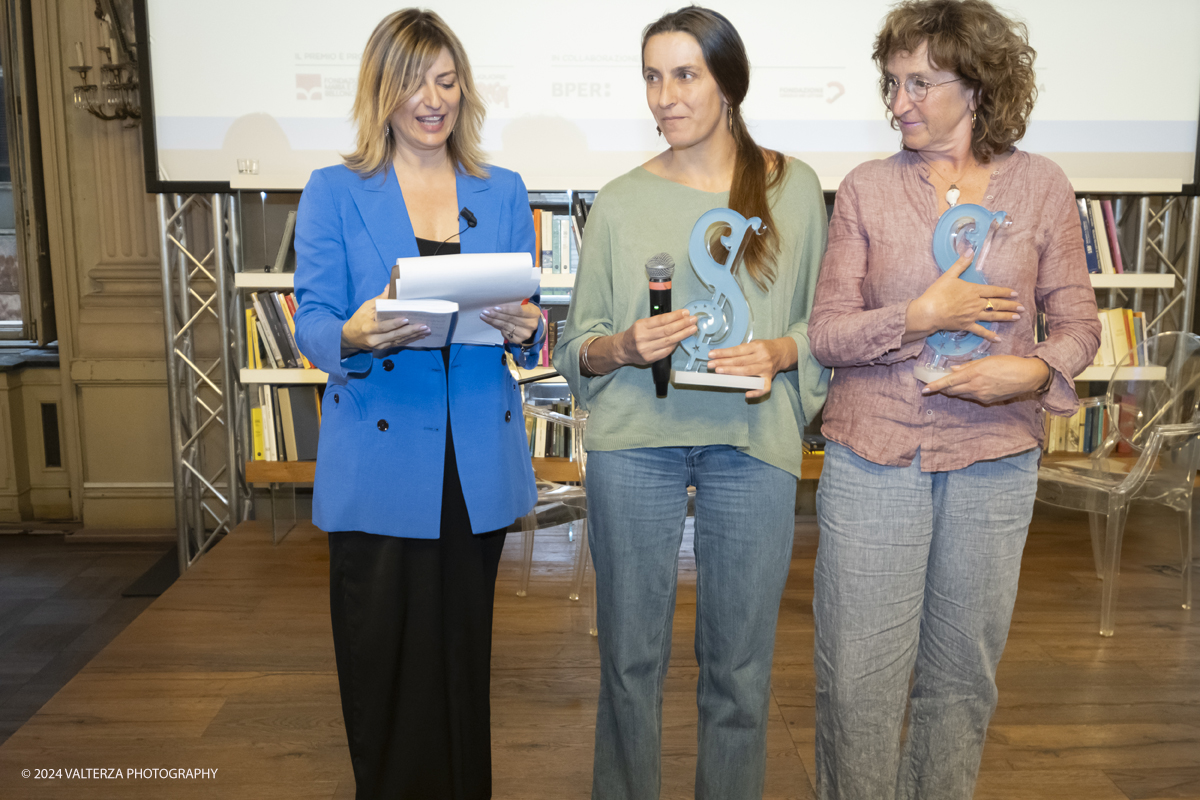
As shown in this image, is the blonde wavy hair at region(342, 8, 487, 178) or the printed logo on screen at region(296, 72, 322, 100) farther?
the printed logo on screen at region(296, 72, 322, 100)

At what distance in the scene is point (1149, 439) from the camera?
2914 millimetres

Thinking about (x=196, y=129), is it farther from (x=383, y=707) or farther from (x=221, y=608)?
(x=383, y=707)

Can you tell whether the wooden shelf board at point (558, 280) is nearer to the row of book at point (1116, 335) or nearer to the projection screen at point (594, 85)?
the projection screen at point (594, 85)

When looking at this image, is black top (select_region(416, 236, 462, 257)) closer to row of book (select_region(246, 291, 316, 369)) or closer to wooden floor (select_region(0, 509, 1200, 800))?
wooden floor (select_region(0, 509, 1200, 800))

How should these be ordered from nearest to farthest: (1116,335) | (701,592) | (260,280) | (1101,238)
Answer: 1. (701,592)
2. (260,280)
3. (1101,238)
4. (1116,335)

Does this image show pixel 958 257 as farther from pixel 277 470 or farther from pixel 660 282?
pixel 277 470

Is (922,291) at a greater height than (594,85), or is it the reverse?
(594,85)

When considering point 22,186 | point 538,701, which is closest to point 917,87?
point 538,701

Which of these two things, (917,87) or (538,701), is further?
(538,701)

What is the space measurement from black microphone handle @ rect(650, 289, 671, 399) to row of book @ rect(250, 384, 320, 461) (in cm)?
261

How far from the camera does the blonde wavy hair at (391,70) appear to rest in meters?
1.48

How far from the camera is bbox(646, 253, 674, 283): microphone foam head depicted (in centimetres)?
138

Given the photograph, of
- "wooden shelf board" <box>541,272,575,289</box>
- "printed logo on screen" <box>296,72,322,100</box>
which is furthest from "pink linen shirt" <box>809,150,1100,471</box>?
"printed logo on screen" <box>296,72,322,100</box>

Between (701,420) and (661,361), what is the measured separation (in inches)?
4.9
